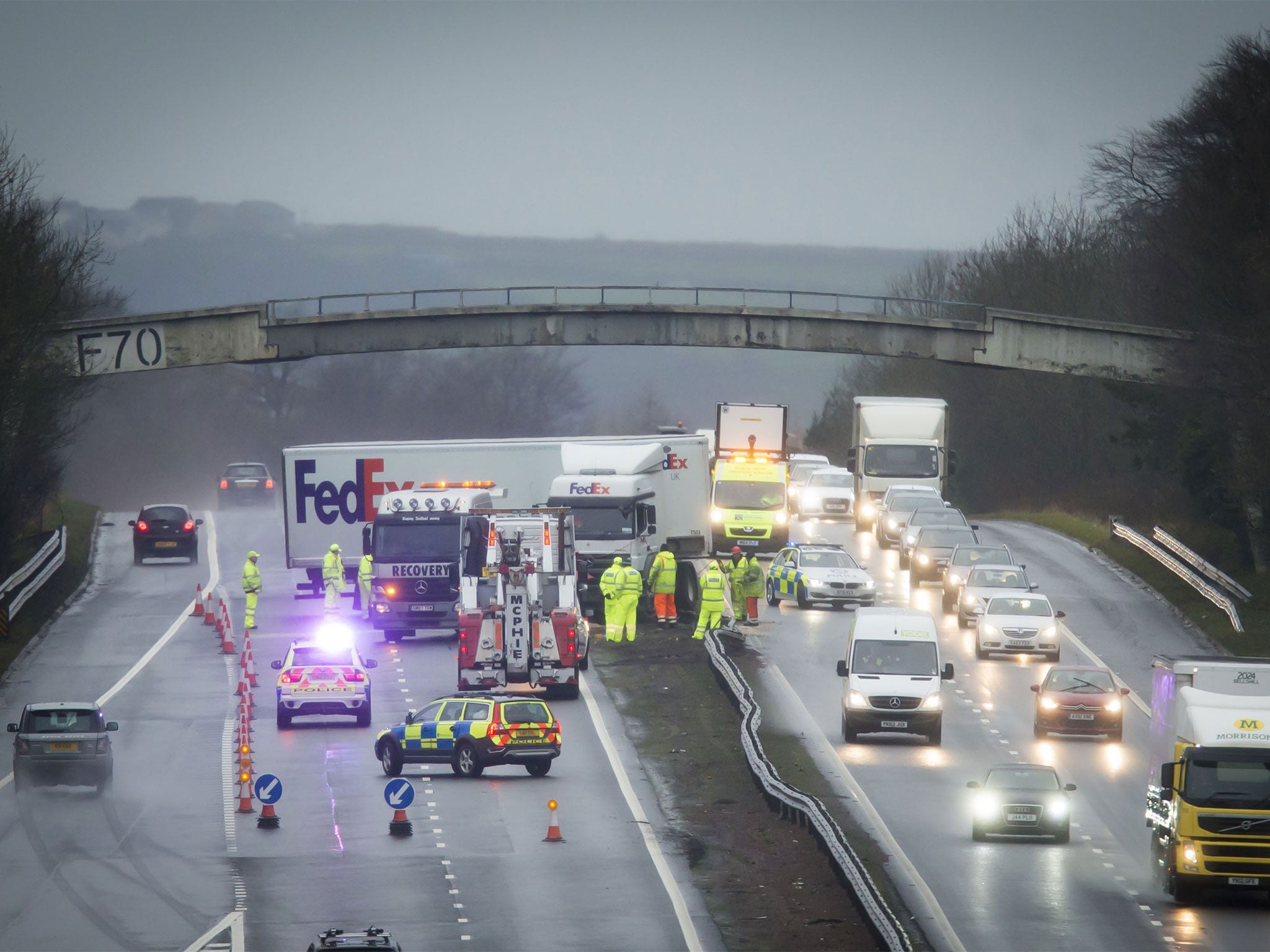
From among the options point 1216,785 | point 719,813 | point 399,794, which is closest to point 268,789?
point 399,794

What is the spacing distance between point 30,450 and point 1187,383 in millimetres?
35020

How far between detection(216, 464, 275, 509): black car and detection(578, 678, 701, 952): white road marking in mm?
45296

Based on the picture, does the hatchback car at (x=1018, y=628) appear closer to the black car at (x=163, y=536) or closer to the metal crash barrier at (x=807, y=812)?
the metal crash barrier at (x=807, y=812)

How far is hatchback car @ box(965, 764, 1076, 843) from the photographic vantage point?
25562mm

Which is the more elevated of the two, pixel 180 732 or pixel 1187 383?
pixel 1187 383

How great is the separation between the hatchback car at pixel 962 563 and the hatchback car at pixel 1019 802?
1996 cm

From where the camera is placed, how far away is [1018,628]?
40.2m

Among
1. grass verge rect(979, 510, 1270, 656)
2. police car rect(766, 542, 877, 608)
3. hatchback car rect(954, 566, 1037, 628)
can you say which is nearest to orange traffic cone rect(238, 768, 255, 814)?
hatchback car rect(954, 566, 1037, 628)

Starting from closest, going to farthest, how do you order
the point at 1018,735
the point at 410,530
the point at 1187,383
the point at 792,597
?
the point at 1018,735 < the point at 410,530 < the point at 792,597 < the point at 1187,383

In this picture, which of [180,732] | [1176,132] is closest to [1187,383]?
[1176,132]

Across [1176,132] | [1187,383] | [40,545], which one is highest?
[1176,132]

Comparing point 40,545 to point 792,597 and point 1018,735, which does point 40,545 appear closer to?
point 792,597

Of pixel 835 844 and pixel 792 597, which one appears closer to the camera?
pixel 835 844

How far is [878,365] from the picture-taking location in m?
118
